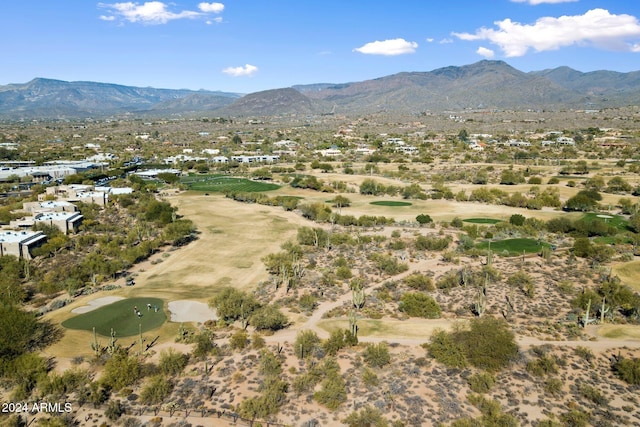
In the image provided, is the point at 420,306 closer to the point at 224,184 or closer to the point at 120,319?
the point at 120,319

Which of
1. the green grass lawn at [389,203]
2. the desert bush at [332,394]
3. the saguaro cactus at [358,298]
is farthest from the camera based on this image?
the green grass lawn at [389,203]

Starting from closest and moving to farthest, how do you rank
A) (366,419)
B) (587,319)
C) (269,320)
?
1. (366,419)
2. (587,319)
3. (269,320)

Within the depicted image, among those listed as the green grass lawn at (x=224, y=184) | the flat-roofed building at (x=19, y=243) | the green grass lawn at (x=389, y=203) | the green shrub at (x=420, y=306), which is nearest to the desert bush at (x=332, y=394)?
the green shrub at (x=420, y=306)

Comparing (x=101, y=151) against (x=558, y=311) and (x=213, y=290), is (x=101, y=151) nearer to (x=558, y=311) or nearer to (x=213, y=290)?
(x=213, y=290)

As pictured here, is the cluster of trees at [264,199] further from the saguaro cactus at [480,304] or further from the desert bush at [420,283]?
the saguaro cactus at [480,304]

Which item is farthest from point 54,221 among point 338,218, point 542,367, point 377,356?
point 542,367

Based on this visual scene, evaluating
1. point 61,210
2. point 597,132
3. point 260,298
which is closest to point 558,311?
point 260,298

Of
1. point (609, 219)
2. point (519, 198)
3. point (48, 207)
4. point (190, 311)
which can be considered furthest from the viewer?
point (519, 198)
